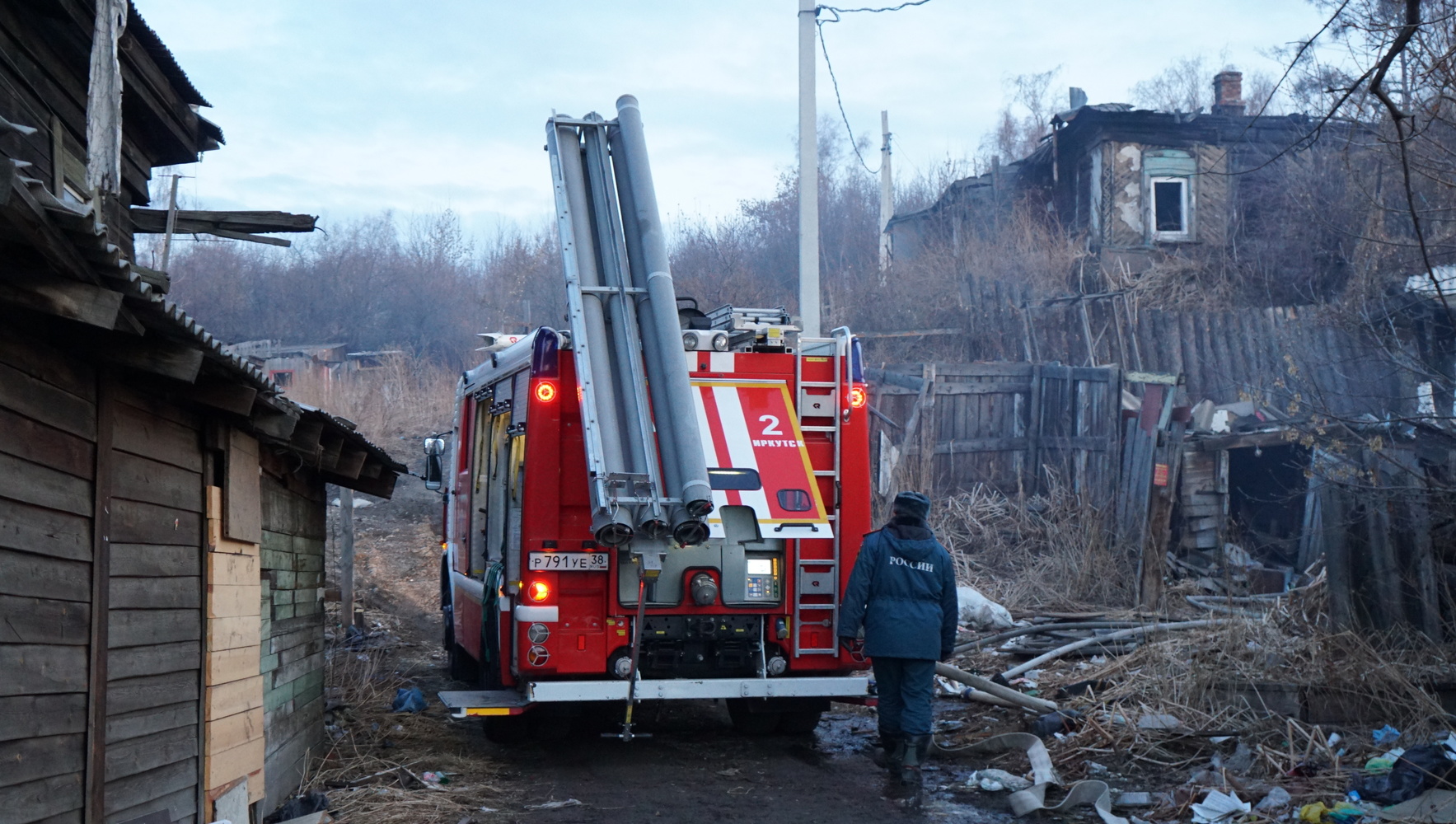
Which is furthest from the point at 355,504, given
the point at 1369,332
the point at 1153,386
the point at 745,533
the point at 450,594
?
the point at 1369,332

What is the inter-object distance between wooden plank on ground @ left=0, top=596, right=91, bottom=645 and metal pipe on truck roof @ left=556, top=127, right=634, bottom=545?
9.51 feet

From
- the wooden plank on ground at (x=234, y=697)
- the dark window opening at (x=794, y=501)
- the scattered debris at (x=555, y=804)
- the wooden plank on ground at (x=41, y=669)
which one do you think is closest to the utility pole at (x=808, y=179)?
the dark window opening at (x=794, y=501)

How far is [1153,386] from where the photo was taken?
14227 millimetres

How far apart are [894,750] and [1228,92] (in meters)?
22.2

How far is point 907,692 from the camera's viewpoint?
7832mm

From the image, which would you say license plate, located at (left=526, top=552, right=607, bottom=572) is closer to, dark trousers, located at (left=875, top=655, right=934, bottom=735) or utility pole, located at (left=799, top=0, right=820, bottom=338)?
dark trousers, located at (left=875, top=655, right=934, bottom=735)

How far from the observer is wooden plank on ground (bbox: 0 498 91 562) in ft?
13.2

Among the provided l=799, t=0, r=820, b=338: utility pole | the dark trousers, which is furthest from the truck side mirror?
the dark trousers

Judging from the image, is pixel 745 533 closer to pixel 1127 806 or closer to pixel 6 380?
pixel 1127 806

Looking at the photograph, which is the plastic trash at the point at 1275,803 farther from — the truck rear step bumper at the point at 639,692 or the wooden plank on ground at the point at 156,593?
the wooden plank on ground at the point at 156,593

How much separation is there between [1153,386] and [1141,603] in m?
2.81

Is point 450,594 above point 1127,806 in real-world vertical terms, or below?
above

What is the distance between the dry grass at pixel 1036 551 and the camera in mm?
13484

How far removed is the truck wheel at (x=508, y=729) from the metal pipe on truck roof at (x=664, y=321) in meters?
2.55
